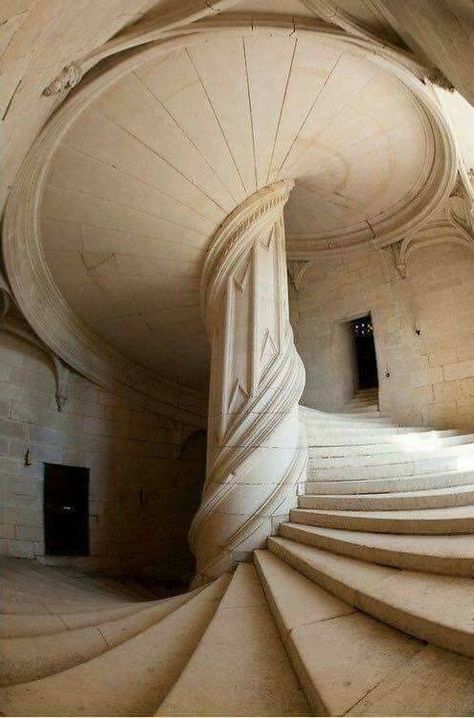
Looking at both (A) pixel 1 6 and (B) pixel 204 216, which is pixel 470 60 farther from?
(B) pixel 204 216

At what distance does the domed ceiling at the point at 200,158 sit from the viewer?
333 cm

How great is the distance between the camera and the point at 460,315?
5902 mm

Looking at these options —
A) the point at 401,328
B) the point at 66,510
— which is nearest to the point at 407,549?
the point at 401,328

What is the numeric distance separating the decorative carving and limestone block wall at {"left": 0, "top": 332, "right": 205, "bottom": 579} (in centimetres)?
359

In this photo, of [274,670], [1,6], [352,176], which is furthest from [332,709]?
[352,176]

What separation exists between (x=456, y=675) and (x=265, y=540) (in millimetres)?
2192

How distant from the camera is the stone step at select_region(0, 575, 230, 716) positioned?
1.45 metres

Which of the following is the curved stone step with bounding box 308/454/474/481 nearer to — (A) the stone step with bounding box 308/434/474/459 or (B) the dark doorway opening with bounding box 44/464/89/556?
(A) the stone step with bounding box 308/434/474/459

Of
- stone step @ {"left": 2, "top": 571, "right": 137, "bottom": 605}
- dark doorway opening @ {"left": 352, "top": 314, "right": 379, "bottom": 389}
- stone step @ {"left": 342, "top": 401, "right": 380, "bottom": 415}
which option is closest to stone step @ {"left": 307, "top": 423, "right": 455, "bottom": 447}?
stone step @ {"left": 342, "top": 401, "right": 380, "bottom": 415}

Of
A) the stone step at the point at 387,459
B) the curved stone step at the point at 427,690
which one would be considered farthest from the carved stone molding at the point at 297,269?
the curved stone step at the point at 427,690

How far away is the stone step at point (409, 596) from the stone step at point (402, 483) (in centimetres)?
105

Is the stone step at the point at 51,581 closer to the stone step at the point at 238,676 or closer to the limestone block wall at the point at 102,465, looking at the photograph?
the limestone block wall at the point at 102,465

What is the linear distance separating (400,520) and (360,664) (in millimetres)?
1136

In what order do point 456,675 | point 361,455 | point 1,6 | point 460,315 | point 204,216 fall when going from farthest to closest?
point 460,315, point 204,216, point 361,455, point 1,6, point 456,675
